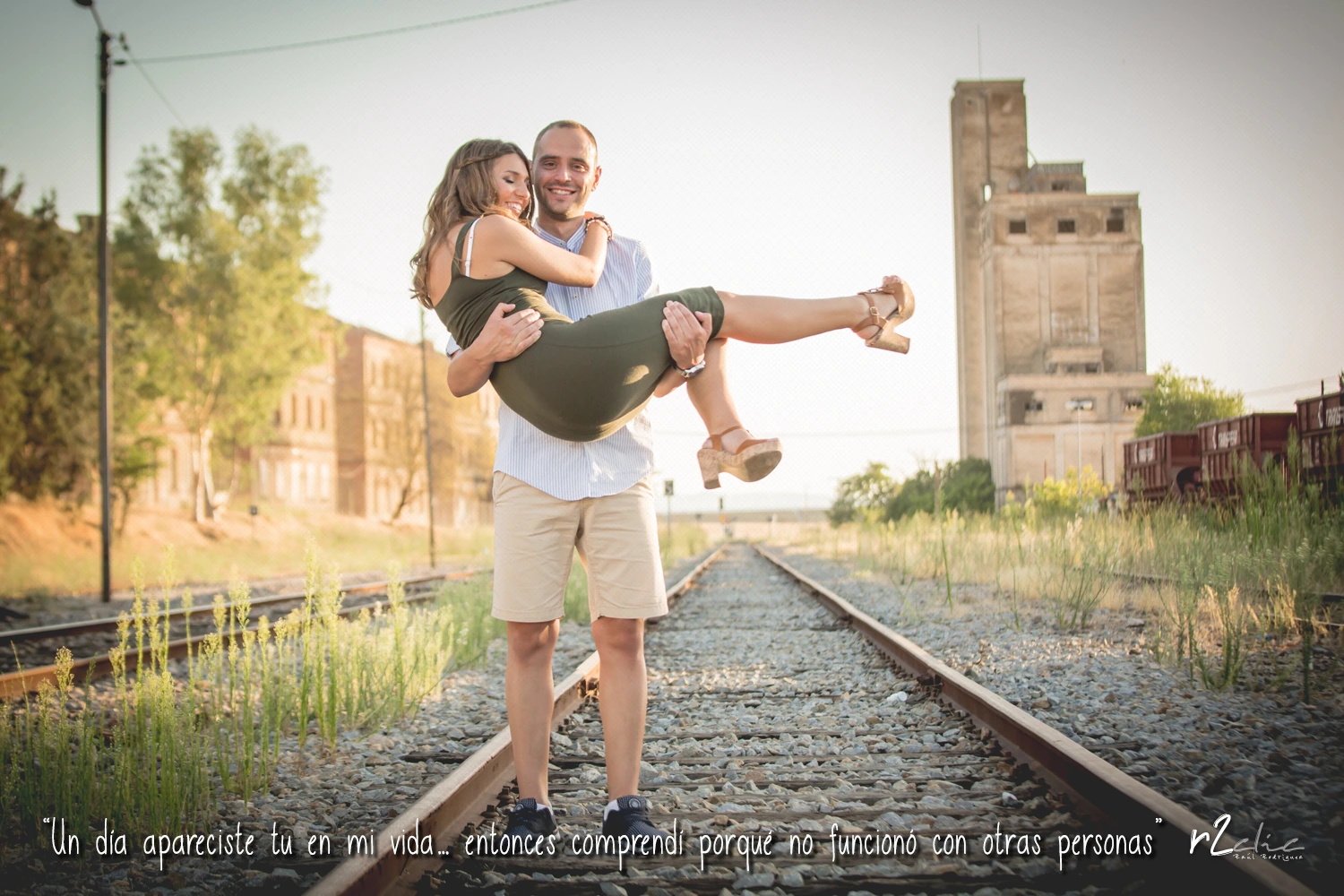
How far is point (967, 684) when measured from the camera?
4.68 metres

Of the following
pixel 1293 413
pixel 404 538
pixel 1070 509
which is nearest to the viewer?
pixel 1070 509

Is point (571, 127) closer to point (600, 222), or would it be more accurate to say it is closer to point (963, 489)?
point (600, 222)

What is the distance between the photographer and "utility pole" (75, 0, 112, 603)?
45.7 ft

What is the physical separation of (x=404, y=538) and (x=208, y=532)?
6651 mm

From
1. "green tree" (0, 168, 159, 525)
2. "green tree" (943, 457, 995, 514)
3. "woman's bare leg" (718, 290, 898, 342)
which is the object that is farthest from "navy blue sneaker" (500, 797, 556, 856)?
"green tree" (943, 457, 995, 514)

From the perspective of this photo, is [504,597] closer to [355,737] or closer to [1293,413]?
[355,737]

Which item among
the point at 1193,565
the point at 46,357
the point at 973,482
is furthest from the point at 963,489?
the point at 1193,565

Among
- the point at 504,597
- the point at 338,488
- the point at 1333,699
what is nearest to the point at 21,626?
the point at 504,597

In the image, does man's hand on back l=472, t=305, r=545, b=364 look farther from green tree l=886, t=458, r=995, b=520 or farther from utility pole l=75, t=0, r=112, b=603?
green tree l=886, t=458, r=995, b=520

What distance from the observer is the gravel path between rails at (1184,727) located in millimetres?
2861

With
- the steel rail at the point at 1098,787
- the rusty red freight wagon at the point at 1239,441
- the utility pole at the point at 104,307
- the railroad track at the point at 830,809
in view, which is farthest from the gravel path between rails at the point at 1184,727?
the utility pole at the point at 104,307

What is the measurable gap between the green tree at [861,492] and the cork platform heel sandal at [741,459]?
156ft

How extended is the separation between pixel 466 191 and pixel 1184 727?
3.67 m

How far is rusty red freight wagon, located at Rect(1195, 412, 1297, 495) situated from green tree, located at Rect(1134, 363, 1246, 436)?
109 feet
